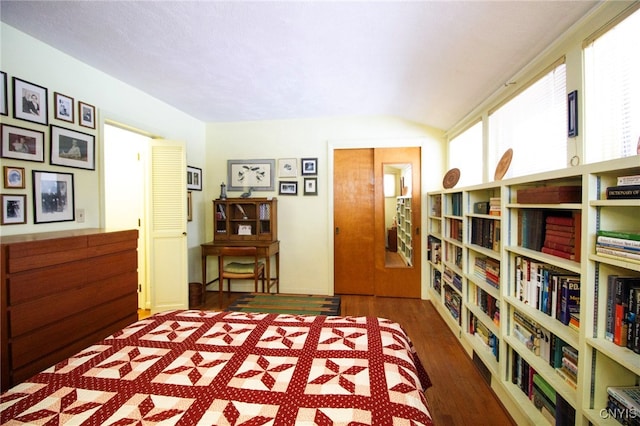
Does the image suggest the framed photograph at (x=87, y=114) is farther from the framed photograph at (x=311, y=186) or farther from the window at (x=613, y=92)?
the window at (x=613, y=92)

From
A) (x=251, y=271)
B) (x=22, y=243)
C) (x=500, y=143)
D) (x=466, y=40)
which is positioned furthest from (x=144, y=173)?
(x=500, y=143)

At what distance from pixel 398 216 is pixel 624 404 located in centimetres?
275

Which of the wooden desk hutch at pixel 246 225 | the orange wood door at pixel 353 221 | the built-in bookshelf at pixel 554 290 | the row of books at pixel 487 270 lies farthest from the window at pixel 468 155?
the wooden desk hutch at pixel 246 225

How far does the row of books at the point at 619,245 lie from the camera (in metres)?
0.93

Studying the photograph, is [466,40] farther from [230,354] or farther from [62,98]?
[62,98]

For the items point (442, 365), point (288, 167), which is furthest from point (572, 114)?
point (288, 167)

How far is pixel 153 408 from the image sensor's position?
89 cm

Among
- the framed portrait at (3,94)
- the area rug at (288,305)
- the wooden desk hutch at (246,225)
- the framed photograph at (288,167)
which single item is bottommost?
the area rug at (288,305)

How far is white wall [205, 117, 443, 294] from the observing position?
12.1 feet

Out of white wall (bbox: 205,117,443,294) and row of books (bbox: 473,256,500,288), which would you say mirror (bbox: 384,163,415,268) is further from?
row of books (bbox: 473,256,500,288)

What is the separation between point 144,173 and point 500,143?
3817 mm

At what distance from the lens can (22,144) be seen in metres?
1.85

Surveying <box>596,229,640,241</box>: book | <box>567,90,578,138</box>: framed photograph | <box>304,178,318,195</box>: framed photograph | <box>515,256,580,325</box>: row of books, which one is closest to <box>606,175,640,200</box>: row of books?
<box>596,229,640,241</box>: book

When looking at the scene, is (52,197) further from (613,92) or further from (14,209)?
(613,92)
